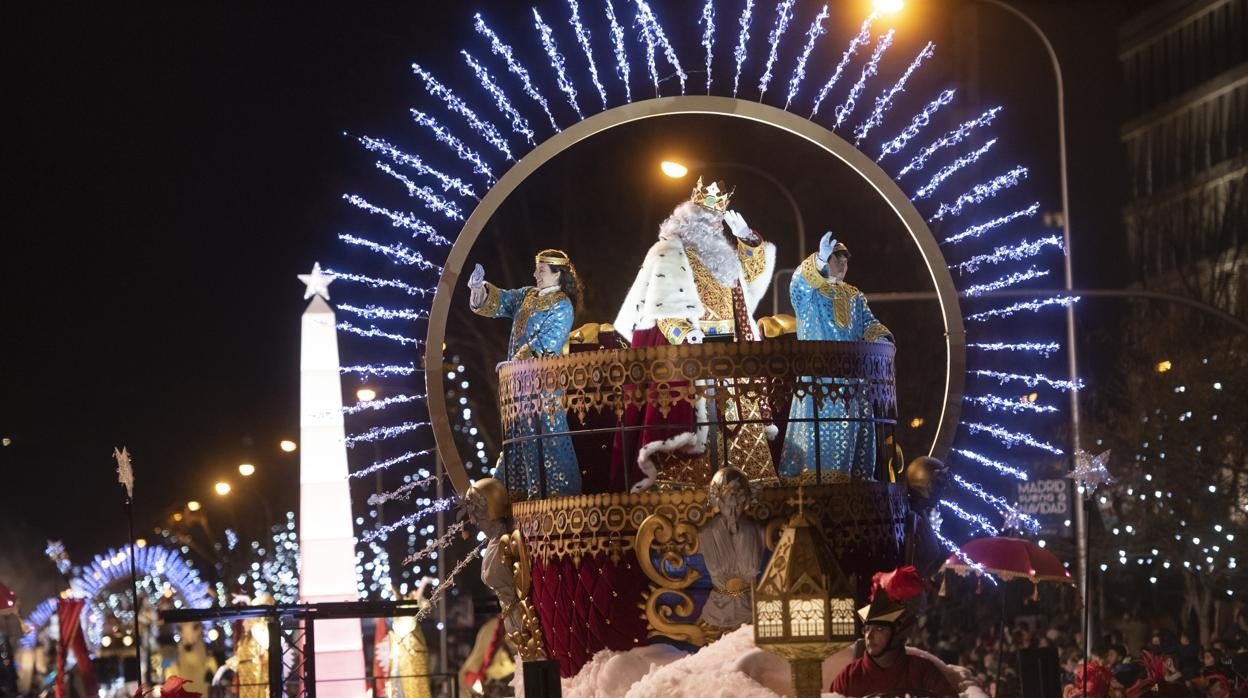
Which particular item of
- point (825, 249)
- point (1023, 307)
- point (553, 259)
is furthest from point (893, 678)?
point (1023, 307)

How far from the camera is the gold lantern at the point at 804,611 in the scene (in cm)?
982

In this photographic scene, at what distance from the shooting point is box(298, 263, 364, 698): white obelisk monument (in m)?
24.7

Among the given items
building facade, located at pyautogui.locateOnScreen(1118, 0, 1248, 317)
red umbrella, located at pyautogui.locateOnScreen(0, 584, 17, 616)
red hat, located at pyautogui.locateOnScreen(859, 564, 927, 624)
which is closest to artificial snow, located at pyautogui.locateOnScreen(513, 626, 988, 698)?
red hat, located at pyautogui.locateOnScreen(859, 564, 927, 624)

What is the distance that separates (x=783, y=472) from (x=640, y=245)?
21031 mm

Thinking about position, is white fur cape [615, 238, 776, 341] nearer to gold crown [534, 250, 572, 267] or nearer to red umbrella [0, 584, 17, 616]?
gold crown [534, 250, 572, 267]

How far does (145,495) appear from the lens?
4509cm

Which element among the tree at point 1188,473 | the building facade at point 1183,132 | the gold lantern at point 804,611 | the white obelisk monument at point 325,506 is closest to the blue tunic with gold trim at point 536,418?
the gold lantern at point 804,611

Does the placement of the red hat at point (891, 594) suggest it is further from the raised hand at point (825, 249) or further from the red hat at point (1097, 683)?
the raised hand at point (825, 249)

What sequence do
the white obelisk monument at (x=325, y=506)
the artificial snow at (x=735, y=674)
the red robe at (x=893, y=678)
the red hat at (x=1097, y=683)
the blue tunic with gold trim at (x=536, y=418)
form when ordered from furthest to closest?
the white obelisk monument at (x=325, y=506) → the blue tunic with gold trim at (x=536, y=418) → the red hat at (x=1097, y=683) → the artificial snow at (x=735, y=674) → the red robe at (x=893, y=678)

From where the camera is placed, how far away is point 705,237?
50.8 feet

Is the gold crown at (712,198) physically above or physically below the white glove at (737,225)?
above

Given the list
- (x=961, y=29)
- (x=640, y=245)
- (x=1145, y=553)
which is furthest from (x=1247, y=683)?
(x=961, y=29)

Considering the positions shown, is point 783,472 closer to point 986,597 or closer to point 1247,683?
point 1247,683

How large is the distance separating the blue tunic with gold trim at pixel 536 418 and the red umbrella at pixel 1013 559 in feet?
10.5
